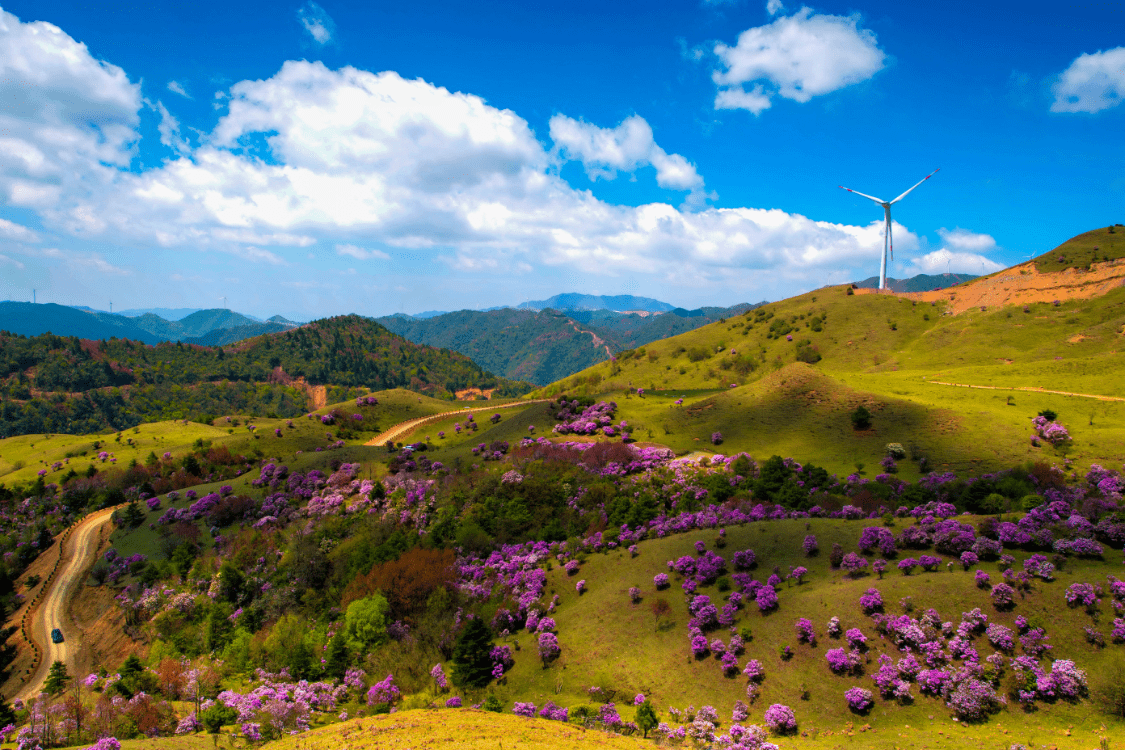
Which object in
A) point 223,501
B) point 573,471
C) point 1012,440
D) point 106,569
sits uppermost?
point 1012,440

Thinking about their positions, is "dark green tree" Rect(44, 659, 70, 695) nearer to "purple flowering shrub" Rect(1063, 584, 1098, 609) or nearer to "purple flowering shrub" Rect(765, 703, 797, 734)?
"purple flowering shrub" Rect(765, 703, 797, 734)

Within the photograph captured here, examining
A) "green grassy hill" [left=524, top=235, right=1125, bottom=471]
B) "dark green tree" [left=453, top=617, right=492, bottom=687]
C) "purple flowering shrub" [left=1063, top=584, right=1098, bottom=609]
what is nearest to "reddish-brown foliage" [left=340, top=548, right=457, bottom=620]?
"dark green tree" [left=453, top=617, right=492, bottom=687]

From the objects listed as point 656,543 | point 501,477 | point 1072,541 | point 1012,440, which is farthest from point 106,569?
point 1012,440

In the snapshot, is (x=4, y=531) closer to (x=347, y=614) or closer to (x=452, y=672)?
(x=347, y=614)

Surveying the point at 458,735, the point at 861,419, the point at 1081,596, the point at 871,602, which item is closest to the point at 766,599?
the point at 871,602

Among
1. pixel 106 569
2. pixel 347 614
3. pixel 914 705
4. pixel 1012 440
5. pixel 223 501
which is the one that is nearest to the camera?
pixel 914 705

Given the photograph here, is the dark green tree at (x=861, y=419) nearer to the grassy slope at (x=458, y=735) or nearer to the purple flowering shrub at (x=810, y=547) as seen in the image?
the purple flowering shrub at (x=810, y=547)
